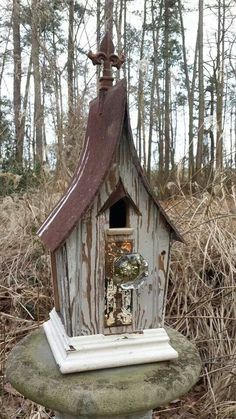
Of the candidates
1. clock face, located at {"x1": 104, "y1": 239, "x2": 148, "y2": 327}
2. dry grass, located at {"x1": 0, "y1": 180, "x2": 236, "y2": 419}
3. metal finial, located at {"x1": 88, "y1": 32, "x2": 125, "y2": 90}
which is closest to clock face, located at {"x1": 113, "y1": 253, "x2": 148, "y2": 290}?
clock face, located at {"x1": 104, "y1": 239, "x2": 148, "y2": 327}

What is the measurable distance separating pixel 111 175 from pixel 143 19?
1228cm

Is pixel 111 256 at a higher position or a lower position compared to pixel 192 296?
higher

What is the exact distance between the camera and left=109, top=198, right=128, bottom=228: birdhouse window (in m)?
0.92

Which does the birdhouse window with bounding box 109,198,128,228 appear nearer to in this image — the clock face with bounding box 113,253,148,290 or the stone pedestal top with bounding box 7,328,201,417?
the clock face with bounding box 113,253,148,290

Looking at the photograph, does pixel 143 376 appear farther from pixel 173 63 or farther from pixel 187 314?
pixel 173 63

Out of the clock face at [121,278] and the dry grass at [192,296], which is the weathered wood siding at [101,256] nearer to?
the clock face at [121,278]

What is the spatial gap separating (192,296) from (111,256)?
44.3 inches

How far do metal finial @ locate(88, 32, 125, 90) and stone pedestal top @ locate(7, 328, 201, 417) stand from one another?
2.16 feet

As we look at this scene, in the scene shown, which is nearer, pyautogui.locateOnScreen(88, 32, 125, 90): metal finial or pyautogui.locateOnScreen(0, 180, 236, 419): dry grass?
pyautogui.locateOnScreen(88, 32, 125, 90): metal finial

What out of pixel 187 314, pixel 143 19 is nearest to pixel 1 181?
pixel 187 314

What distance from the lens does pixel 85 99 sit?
9.13 feet

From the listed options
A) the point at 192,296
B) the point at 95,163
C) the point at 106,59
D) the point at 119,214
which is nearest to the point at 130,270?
the point at 119,214

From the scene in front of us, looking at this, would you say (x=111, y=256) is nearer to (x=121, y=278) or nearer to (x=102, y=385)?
(x=121, y=278)

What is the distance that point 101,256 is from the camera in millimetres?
889
